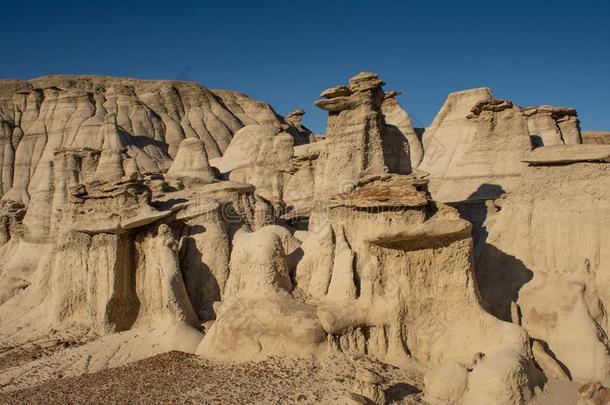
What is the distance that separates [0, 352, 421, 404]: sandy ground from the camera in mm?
8211

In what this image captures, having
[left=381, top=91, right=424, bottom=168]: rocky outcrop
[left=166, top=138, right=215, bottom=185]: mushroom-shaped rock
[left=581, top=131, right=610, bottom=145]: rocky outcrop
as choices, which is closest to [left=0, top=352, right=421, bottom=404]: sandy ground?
[left=166, top=138, right=215, bottom=185]: mushroom-shaped rock

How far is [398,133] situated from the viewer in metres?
14.6

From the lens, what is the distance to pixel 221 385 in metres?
8.60

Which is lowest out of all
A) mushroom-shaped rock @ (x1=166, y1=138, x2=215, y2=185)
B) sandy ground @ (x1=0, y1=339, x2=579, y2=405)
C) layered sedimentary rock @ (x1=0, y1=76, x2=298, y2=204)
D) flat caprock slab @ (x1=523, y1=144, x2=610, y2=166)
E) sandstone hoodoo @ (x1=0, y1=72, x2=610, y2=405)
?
sandy ground @ (x1=0, y1=339, x2=579, y2=405)

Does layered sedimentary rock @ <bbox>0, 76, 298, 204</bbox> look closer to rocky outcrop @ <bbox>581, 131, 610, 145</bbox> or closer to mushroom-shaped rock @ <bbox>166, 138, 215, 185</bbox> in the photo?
mushroom-shaped rock @ <bbox>166, 138, 215, 185</bbox>

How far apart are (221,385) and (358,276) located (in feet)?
11.4

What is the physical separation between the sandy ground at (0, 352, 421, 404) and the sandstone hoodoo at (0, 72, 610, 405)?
0.10m

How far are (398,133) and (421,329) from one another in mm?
6393

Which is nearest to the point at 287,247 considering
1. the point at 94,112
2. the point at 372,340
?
the point at 372,340

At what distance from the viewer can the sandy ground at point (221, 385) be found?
8.21 metres

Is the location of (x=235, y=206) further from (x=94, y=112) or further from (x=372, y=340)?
(x=94, y=112)

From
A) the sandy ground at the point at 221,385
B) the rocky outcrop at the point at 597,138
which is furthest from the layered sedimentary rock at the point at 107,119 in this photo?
the sandy ground at the point at 221,385

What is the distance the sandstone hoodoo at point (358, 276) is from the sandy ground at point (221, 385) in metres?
0.10

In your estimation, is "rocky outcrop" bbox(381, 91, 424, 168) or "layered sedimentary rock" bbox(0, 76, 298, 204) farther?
"layered sedimentary rock" bbox(0, 76, 298, 204)
